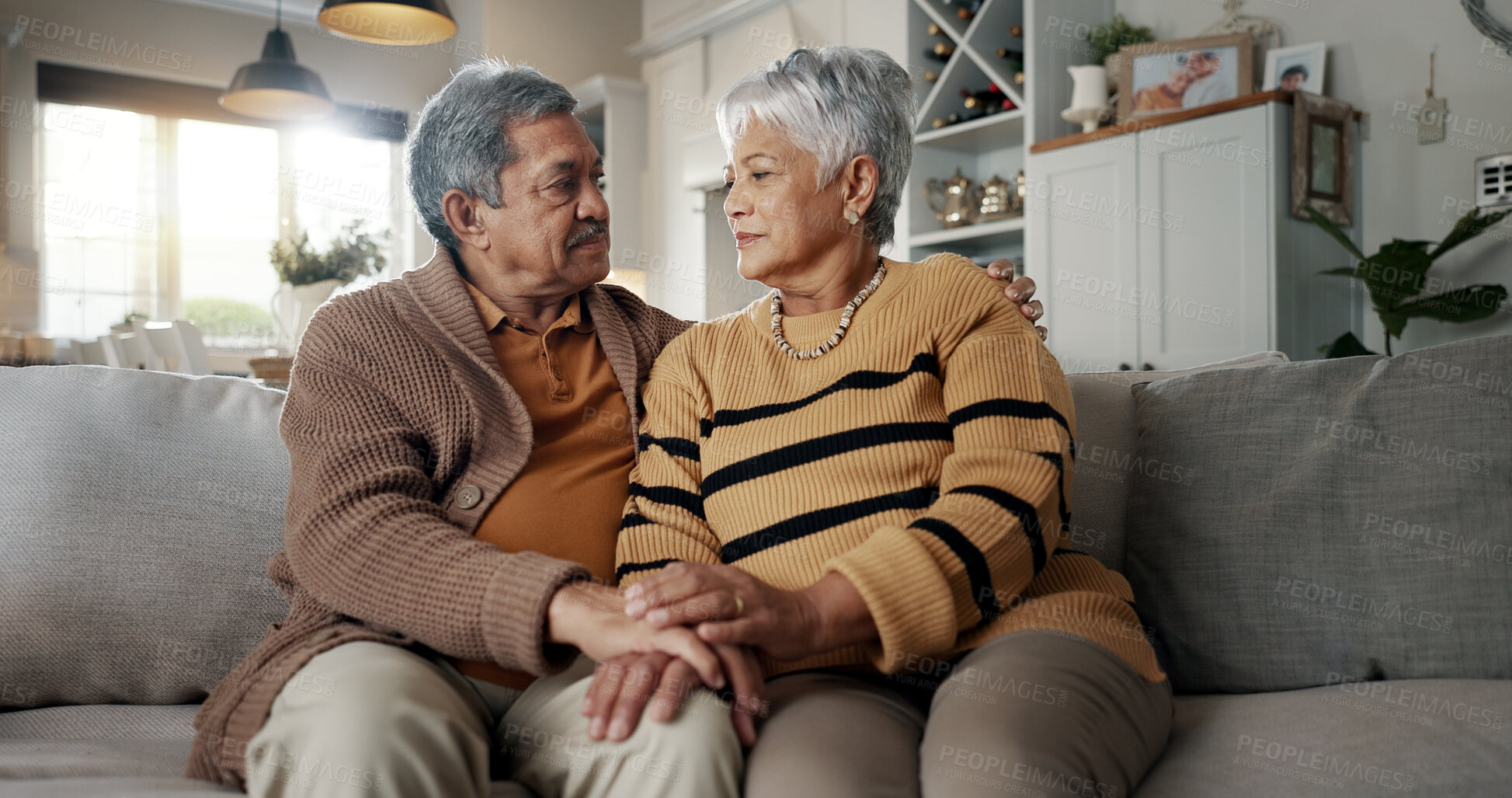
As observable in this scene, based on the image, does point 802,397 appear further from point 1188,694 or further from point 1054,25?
point 1054,25

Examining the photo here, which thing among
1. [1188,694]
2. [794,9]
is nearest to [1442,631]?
[1188,694]

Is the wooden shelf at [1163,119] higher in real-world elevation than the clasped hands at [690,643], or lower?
higher

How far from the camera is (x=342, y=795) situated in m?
0.97

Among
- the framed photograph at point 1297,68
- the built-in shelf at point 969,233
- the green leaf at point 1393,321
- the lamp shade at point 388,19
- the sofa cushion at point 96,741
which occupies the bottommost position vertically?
the sofa cushion at point 96,741

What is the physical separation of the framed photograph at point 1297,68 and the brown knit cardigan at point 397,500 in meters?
3.08

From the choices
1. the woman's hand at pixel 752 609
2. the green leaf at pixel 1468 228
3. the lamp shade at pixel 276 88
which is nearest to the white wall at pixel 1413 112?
Answer: the green leaf at pixel 1468 228

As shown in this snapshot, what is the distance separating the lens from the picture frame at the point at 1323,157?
3.38 meters

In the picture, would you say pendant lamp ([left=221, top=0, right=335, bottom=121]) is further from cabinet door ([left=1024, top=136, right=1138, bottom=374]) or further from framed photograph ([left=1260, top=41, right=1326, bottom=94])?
framed photograph ([left=1260, top=41, right=1326, bottom=94])

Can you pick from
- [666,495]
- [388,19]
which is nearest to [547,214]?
[666,495]

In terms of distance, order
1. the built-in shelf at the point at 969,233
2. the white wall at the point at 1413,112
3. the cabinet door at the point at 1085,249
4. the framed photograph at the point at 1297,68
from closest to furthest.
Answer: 1. the white wall at the point at 1413,112
2. the framed photograph at the point at 1297,68
3. the cabinet door at the point at 1085,249
4. the built-in shelf at the point at 969,233

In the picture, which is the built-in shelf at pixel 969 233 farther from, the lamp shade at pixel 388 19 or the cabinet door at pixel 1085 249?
the lamp shade at pixel 388 19

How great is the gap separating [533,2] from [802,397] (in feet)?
17.1

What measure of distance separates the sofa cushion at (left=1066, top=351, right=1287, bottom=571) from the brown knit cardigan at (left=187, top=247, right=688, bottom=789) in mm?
635

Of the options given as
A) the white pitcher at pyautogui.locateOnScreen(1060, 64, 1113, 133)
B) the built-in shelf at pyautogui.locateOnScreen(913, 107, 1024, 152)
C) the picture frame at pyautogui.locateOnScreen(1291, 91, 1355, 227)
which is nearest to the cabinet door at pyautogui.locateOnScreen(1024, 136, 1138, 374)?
the white pitcher at pyautogui.locateOnScreen(1060, 64, 1113, 133)
